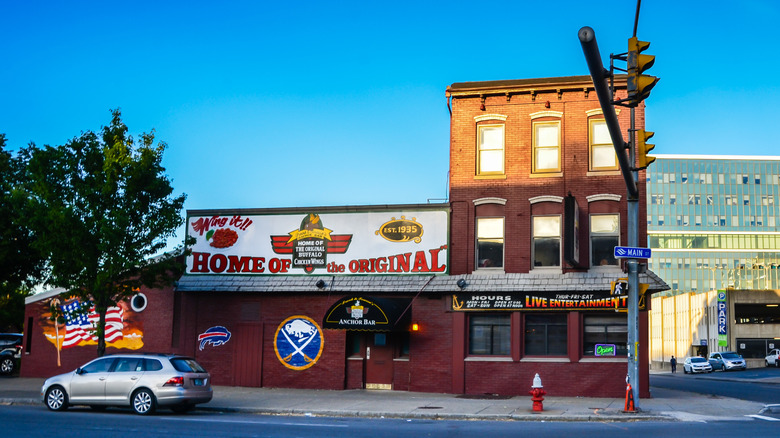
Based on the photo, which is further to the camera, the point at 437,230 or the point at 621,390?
the point at 437,230

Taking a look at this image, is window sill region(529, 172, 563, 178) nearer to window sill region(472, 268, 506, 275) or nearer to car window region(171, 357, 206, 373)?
window sill region(472, 268, 506, 275)

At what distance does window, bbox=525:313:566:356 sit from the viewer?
2492 centimetres

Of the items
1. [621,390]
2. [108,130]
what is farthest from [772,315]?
[108,130]

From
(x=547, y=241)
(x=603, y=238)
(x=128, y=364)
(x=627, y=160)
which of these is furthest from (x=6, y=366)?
(x=627, y=160)

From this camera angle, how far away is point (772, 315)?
68312 mm

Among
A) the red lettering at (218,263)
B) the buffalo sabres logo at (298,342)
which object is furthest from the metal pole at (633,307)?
the red lettering at (218,263)

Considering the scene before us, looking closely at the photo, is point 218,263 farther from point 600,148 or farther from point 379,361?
point 600,148

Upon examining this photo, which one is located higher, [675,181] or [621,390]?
[675,181]

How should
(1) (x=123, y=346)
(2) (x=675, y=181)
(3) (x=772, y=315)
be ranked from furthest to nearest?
(2) (x=675, y=181) → (3) (x=772, y=315) → (1) (x=123, y=346)

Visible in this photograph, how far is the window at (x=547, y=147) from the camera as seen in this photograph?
25.9 meters

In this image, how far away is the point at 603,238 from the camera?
25109mm

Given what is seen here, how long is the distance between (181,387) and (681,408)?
44.1 feet

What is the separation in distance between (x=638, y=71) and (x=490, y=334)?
51.0ft

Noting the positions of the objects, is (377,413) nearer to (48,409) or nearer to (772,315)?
(48,409)
